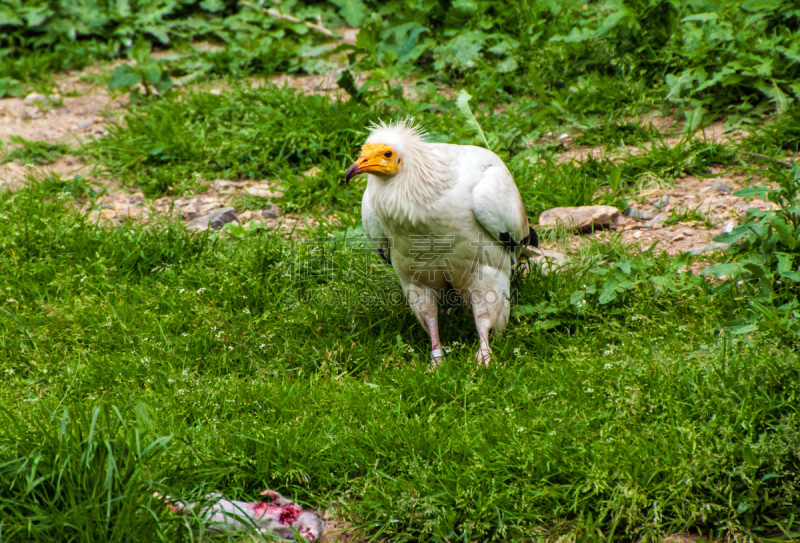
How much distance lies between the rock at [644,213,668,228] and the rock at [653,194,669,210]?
8cm

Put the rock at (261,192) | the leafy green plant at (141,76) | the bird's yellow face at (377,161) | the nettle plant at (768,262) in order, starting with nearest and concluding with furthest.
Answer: the nettle plant at (768,262) < the bird's yellow face at (377,161) < the rock at (261,192) < the leafy green plant at (141,76)

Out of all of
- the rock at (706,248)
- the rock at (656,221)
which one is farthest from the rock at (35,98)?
the rock at (706,248)

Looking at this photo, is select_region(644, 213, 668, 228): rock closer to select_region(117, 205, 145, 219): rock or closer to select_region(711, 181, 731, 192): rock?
select_region(711, 181, 731, 192): rock

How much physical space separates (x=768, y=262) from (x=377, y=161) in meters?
2.15

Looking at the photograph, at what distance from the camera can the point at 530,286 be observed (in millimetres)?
4648

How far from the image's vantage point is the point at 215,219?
5.57m

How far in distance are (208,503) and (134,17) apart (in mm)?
6893

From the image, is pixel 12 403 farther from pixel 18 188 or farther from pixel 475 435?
pixel 18 188

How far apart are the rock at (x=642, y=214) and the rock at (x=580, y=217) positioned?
0.17 metres

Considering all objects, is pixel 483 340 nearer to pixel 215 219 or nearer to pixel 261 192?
pixel 215 219

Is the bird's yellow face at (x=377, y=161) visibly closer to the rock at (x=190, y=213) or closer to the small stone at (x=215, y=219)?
the small stone at (x=215, y=219)

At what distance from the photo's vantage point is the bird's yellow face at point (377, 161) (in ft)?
12.7

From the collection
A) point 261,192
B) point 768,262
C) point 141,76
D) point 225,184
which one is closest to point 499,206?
point 768,262

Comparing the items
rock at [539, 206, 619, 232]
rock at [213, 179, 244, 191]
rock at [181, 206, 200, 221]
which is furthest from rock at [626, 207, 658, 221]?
rock at [181, 206, 200, 221]
